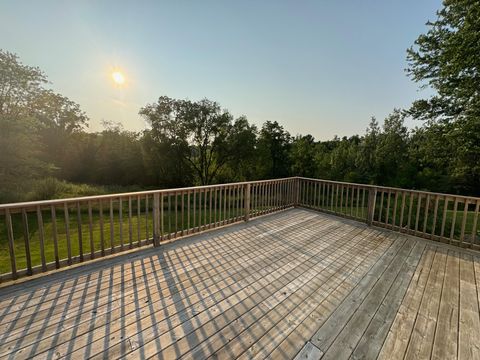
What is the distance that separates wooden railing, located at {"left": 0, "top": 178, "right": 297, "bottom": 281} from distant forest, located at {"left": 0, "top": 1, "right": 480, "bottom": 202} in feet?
17.5

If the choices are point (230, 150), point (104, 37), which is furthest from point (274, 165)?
point (104, 37)

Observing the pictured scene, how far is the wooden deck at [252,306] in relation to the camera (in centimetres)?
159

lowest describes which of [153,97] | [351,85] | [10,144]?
[10,144]

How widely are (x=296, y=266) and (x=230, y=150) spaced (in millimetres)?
14316

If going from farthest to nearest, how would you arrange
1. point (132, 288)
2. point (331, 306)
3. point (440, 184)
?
point (440, 184), point (132, 288), point (331, 306)

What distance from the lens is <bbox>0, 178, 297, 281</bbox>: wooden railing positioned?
240 centimetres

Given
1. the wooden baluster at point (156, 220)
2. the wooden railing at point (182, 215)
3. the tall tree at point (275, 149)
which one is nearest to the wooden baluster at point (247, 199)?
the wooden railing at point (182, 215)

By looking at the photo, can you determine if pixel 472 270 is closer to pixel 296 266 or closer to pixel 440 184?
pixel 296 266

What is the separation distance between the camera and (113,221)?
483cm

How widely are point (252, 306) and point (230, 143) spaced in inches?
593

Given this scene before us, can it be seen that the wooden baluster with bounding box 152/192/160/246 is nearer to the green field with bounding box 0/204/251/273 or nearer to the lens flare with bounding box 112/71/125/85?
the green field with bounding box 0/204/251/273

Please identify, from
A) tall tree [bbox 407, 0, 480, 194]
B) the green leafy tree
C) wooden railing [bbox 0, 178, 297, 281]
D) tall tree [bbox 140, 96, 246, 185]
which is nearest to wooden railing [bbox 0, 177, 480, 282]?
wooden railing [bbox 0, 178, 297, 281]

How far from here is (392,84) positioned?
781 centimetres

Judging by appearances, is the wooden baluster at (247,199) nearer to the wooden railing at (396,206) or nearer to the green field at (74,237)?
the green field at (74,237)
